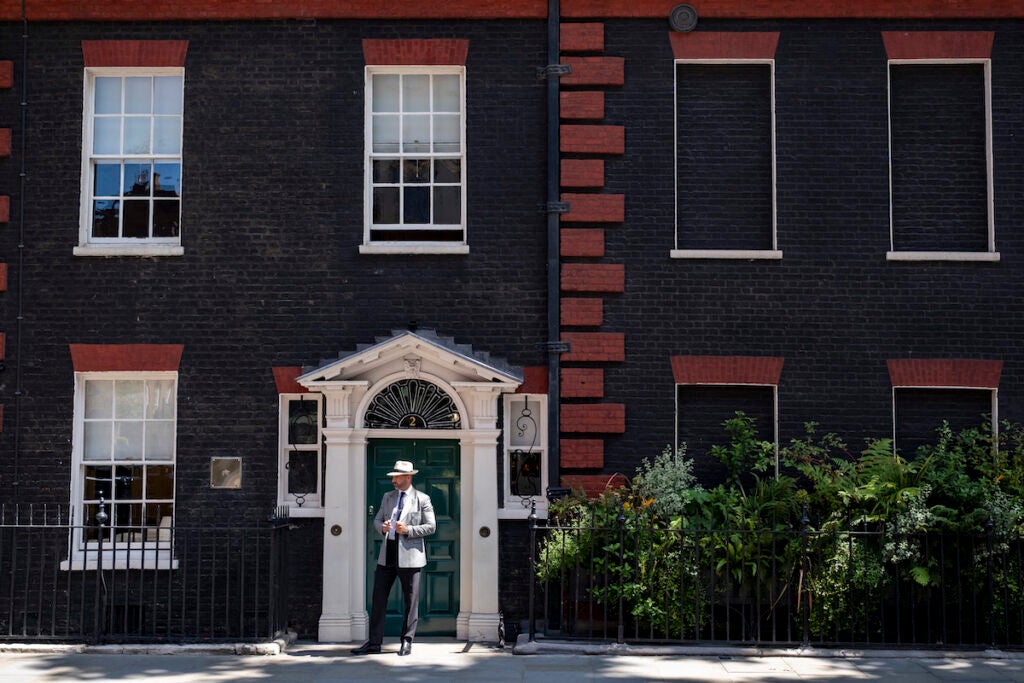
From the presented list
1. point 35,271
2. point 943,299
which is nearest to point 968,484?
point 943,299

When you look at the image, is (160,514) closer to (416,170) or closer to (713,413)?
(416,170)

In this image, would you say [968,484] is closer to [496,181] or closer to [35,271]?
[496,181]

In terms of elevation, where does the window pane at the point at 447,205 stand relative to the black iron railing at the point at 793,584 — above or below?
above

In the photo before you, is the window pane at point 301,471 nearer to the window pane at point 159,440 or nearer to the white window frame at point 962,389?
the window pane at point 159,440

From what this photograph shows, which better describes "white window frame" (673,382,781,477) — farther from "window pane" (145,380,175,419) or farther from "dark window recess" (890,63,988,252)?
"window pane" (145,380,175,419)

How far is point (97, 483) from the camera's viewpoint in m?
14.0

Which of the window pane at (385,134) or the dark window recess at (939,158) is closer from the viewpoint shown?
the dark window recess at (939,158)

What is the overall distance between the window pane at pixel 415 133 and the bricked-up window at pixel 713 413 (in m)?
3.90

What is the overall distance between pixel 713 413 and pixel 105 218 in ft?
23.1

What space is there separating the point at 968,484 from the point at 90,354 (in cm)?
922

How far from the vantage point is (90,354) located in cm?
1391

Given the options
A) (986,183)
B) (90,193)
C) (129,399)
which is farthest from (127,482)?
(986,183)

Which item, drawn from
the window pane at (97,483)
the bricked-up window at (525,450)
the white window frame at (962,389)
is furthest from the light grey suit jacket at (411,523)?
the white window frame at (962,389)

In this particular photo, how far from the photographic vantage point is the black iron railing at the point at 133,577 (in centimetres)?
1343
